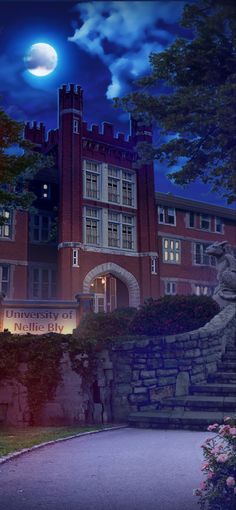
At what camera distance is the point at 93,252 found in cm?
Result: 2591

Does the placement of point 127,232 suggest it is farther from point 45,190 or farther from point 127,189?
point 45,190

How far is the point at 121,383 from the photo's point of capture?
9.74 meters

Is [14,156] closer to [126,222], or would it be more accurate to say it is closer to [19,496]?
[19,496]

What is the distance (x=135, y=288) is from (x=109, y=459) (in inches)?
829

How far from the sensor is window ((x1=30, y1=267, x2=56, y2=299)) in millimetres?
24891

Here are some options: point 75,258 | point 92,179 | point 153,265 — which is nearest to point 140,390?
point 75,258

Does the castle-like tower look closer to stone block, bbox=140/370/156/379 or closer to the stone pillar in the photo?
the stone pillar

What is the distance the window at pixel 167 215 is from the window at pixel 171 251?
1.22 metres

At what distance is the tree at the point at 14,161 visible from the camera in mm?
10789

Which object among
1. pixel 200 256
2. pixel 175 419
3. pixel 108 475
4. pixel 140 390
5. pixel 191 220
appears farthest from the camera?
pixel 200 256

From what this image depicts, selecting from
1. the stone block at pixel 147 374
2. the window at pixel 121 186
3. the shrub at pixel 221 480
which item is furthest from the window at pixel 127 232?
the shrub at pixel 221 480

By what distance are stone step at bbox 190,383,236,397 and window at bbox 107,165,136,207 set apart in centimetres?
1812

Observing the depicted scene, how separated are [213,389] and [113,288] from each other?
1739 centimetres

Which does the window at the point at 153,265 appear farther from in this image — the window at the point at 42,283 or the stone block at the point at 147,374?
the stone block at the point at 147,374
